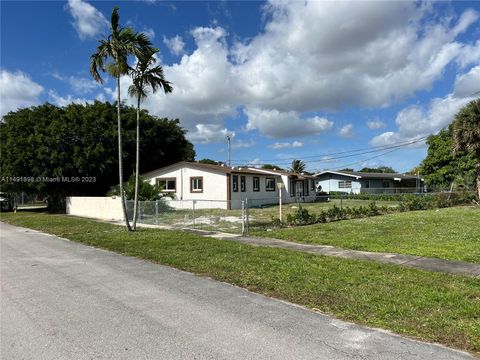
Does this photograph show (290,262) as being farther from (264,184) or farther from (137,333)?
(264,184)

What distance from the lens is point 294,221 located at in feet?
55.0

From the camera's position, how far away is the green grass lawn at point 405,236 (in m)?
10.2

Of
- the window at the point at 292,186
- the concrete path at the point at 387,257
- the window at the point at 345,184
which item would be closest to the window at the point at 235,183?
the window at the point at 292,186

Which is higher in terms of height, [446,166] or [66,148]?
[66,148]

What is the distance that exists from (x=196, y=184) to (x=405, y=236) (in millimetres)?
19772

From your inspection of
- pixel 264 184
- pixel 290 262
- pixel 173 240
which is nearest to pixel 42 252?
Result: pixel 173 240

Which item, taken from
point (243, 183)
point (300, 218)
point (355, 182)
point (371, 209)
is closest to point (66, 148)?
point (243, 183)

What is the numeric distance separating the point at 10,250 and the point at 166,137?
26005mm

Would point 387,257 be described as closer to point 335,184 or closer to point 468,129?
point 468,129

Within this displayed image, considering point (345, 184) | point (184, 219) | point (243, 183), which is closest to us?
point (184, 219)

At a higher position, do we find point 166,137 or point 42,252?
point 166,137

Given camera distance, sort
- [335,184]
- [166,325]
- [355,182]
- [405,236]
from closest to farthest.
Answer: [166,325], [405,236], [355,182], [335,184]

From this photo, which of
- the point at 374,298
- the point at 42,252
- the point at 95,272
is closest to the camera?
the point at 374,298

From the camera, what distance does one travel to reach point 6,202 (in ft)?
125
